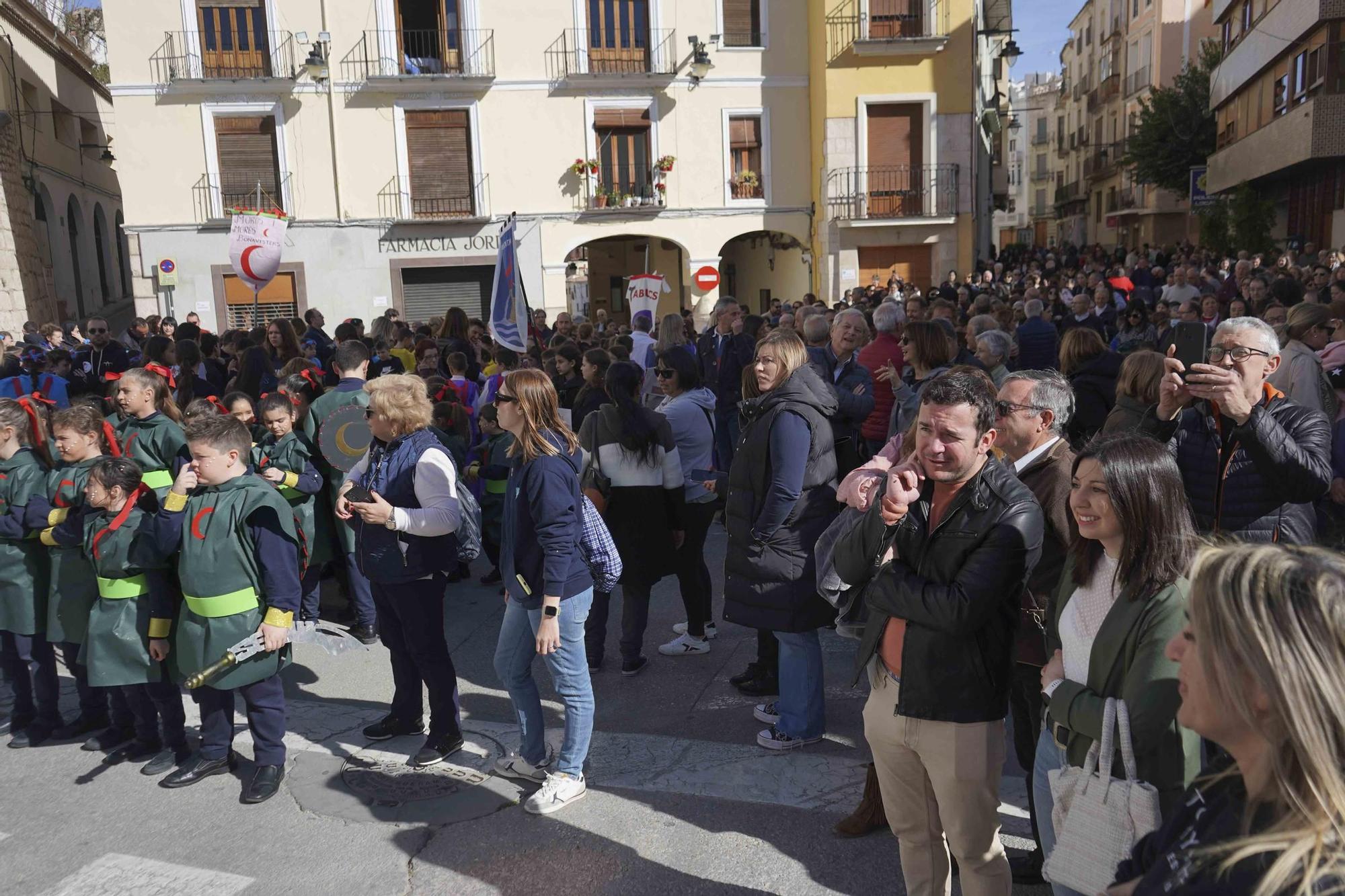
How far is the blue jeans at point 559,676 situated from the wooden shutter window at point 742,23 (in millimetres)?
20063

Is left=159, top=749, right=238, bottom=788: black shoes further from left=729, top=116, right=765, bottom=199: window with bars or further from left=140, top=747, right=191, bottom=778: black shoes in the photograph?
left=729, top=116, right=765, bottom=199: window with bars

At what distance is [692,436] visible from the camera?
5996 millimetres

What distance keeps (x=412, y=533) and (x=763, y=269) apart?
74.9ft

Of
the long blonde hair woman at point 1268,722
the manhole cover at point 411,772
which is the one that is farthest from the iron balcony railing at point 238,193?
the long blonde hair woman at point 1268,722

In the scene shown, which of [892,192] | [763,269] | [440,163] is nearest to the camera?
[440,163]

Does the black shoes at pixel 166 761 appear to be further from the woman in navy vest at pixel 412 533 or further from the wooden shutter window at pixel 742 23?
the wooden shutter window at pixel 742 23

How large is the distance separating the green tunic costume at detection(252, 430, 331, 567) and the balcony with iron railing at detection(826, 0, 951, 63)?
18239 millimetres

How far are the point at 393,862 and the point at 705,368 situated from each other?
6701mm

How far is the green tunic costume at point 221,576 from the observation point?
170 inches

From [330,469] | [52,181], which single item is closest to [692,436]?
[330,469]

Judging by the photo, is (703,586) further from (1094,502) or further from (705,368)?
(705,368)

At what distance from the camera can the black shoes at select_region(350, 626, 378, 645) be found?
6457 mm

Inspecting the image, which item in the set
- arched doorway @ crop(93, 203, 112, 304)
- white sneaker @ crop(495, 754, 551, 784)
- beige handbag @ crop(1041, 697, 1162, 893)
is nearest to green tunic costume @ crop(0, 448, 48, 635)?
white sneaker @ crop(495, 754, 551, 784)

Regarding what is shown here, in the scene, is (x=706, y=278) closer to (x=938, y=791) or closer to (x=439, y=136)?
(x=439, y=136)
